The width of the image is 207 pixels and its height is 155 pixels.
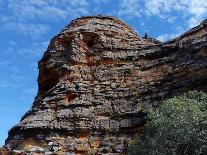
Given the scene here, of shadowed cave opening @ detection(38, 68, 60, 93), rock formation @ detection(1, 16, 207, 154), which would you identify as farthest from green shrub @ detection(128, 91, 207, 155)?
shadowed cave opening @ detection(38, 68, 60, 93)

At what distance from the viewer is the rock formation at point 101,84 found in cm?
3431

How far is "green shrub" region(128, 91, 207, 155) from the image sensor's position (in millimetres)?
26438

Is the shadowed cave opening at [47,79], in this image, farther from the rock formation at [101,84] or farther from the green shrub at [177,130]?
the green shrub at [177,130]

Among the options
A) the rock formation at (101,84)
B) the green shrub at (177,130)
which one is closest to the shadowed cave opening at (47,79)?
the rock formation at (101,84)

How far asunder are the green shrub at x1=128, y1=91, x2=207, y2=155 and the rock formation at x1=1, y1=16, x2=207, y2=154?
4.60 m

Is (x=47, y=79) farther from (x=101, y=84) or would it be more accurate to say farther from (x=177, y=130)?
(x=177, y=130)

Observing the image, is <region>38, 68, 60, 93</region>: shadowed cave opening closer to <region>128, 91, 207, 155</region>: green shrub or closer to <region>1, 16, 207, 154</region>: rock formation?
<region>1, 16, 207, 154</region>: rock formation

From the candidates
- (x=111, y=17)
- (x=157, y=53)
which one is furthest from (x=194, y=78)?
(x=111, y=17)

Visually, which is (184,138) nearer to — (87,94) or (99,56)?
(87,94)

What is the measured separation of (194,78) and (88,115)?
8.03m

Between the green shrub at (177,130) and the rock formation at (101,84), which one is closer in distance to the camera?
the green shrub at (177,130)

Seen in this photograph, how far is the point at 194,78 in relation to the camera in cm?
3394

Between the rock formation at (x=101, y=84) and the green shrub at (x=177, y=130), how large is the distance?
15.1 feet

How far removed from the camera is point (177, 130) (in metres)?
26.9
